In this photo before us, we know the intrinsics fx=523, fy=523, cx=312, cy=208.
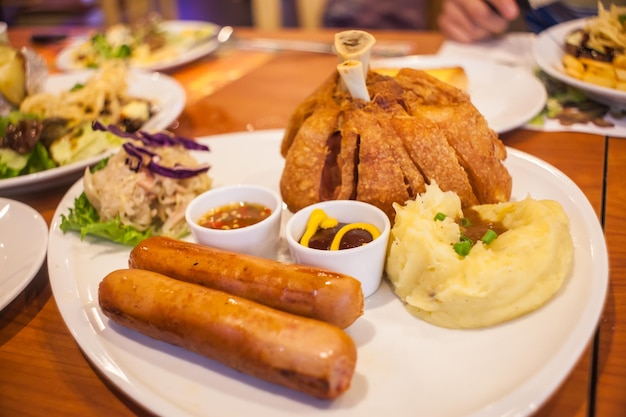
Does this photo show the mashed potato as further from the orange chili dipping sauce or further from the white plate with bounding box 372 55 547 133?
the white plate with bounding box 372 55 547 133

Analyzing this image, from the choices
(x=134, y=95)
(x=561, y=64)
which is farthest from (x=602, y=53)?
(x=134, y=95)

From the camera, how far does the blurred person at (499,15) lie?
5039 millimetres

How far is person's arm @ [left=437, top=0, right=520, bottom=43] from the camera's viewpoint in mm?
4997

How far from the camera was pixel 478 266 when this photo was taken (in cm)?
201

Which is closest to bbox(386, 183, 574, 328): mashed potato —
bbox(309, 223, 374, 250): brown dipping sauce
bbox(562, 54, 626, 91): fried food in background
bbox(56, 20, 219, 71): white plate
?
bbox(309, 223, 374, 250): brown dipping sauce

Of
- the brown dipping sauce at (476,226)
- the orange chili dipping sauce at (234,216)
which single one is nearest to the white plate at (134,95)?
the orange chili dipping sauce at (234,216)

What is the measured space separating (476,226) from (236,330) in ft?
3.95

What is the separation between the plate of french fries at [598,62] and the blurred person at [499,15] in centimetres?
106

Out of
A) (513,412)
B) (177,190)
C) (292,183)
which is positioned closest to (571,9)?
(292,183)

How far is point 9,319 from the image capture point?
2.43 meters

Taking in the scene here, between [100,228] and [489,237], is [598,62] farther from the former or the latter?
[100,228]

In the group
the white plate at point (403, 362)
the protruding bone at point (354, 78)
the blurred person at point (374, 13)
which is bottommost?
the blurred person at point (374, 13)

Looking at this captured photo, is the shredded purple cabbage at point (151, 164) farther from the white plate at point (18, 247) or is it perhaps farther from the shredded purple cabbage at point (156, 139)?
the white plate at point (18, 247)

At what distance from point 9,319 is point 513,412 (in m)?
2.19
